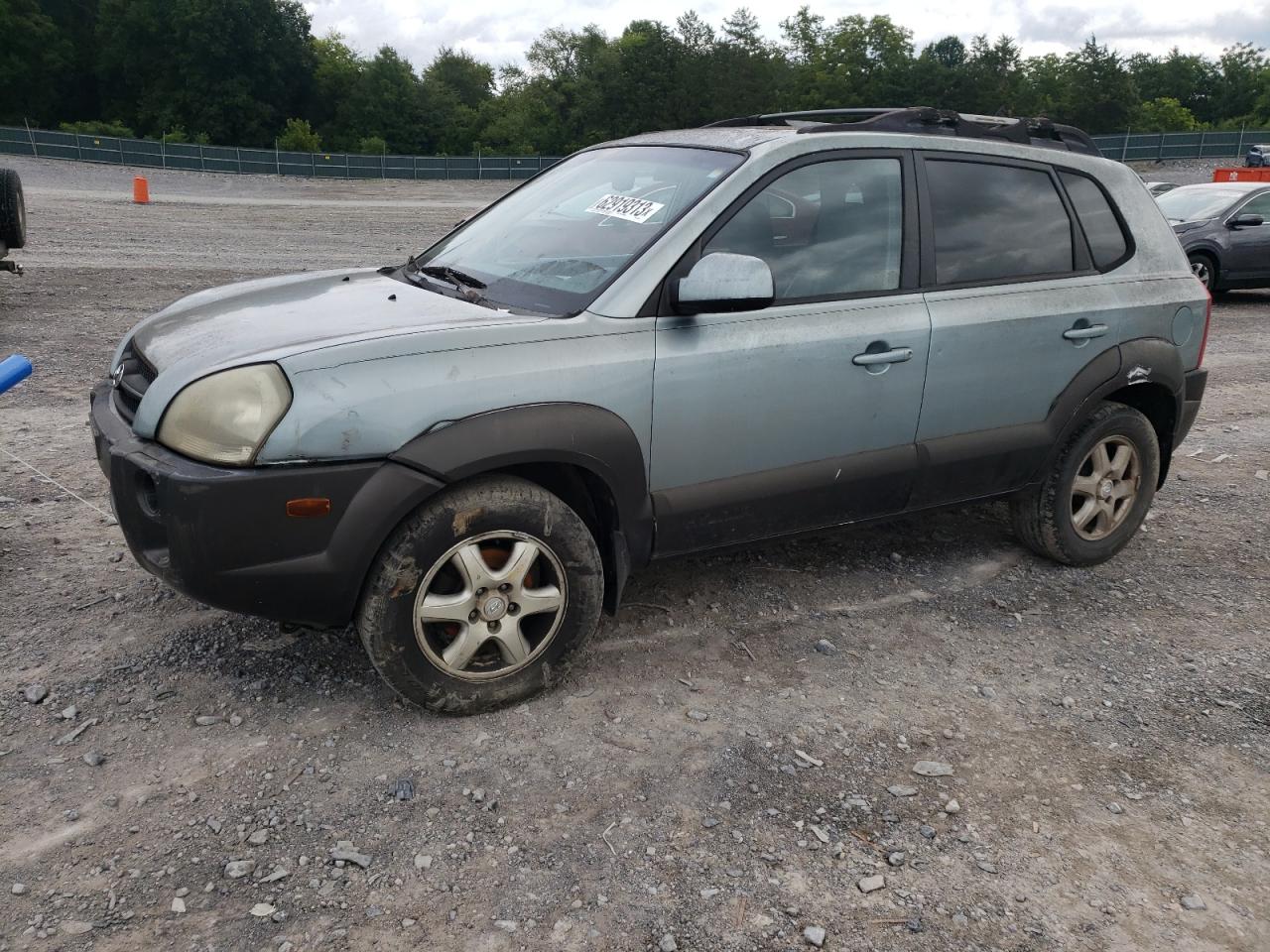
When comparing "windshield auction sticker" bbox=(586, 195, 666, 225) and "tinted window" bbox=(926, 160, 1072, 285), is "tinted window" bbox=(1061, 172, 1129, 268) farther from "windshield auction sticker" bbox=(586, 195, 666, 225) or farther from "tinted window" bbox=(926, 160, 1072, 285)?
"windshield auction sticker" bbox=(586, 195, 666, 225)

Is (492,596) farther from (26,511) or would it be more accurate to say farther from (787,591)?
(26,511)

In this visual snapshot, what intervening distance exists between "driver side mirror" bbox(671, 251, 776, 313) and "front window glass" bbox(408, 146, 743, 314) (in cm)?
24

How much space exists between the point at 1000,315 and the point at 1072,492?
1.01 meters

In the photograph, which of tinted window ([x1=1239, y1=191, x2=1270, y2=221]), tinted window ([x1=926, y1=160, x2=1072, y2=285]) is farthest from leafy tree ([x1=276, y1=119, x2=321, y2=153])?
tinted window ([x1=926, y1=160, x2=1072, y2=285])

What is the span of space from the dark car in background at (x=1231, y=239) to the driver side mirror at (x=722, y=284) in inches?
491

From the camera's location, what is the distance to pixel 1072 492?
15.5 ft

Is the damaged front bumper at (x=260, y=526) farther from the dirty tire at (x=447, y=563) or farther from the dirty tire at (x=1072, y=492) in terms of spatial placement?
the dirty tire at (x=1072, y=492)

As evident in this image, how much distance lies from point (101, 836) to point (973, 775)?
250cm

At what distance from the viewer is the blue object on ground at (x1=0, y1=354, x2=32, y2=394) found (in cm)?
411

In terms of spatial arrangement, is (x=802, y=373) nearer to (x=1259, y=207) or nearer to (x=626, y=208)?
(x=626, y=208)

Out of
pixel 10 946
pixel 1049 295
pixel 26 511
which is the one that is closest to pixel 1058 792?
pixel 1049 295

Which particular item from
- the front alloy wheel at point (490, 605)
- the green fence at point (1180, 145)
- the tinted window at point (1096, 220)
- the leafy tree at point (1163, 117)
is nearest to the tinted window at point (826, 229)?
the tinted window at point (1096, 220)

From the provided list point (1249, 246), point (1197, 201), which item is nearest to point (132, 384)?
point (1249, 246)

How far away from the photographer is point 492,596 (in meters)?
3.32
